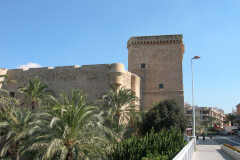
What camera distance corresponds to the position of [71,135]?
10422 millimetres

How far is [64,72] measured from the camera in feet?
68.0

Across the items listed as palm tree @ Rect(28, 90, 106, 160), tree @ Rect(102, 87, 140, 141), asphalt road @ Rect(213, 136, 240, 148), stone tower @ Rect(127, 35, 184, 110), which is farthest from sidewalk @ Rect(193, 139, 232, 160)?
stone tower @ Rect(127, 35, 184, 110)

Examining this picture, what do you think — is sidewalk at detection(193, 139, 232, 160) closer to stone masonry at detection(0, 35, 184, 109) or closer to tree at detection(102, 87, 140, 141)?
tree at detection(102, 87, 140, 141)

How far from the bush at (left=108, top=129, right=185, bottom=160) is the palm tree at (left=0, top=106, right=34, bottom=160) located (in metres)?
4.83

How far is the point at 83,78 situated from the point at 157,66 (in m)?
8.53

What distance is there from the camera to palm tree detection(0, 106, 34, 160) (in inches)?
507

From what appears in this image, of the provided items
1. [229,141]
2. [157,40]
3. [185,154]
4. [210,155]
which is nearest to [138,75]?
[157,40]

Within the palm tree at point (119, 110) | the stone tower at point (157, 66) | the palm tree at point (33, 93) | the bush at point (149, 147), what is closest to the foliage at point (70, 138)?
the bush at point (149, 147)

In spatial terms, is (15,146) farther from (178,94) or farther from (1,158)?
(178,94)

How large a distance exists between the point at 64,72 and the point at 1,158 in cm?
909

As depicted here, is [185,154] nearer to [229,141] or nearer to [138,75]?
[138,75]

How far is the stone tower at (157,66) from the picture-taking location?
24391mm

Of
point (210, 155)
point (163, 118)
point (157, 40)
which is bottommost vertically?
point (210, 155)

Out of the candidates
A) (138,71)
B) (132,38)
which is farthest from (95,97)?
(132,38)
